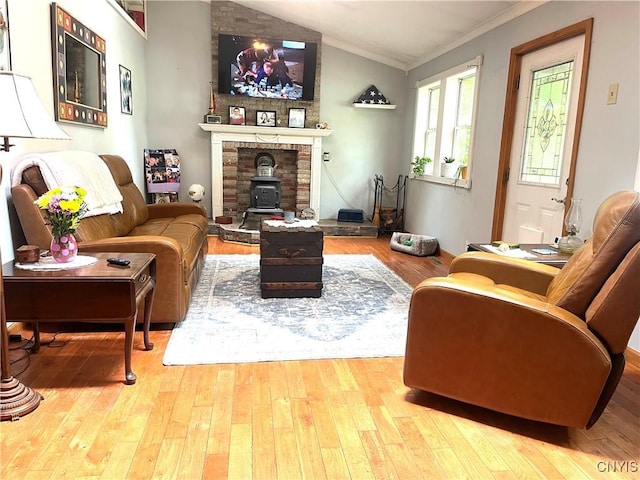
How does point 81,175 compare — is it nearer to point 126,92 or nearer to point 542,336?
point 126,92

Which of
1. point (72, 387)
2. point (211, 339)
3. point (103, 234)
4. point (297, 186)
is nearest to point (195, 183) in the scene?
point (297, 186)

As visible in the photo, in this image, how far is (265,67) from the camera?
6098 mm

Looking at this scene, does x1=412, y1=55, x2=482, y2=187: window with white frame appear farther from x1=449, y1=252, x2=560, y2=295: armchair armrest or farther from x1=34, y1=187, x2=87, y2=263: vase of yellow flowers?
x1=34, y1=187, x2=87, y2=263: vase of yellow flowers

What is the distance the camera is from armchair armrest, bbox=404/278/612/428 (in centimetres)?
181

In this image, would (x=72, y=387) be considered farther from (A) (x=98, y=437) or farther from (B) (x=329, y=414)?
(B) (x=329, y=414)

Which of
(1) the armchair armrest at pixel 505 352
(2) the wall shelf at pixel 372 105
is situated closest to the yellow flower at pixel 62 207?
(1) the armchair armrest at pixel 505 352

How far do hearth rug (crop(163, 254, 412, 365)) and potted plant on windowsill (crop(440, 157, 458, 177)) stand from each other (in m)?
1.62

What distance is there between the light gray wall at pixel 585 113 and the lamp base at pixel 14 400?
327 centimetres

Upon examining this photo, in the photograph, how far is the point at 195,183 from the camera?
6402 mm

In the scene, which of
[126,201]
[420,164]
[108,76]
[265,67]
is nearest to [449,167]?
[420,164]

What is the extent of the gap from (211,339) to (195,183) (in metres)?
4.03

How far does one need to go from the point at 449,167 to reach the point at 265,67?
275 centimetres

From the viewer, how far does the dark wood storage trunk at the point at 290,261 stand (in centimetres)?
350

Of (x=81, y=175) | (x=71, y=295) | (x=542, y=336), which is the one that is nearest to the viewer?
(x=542, y=336)
